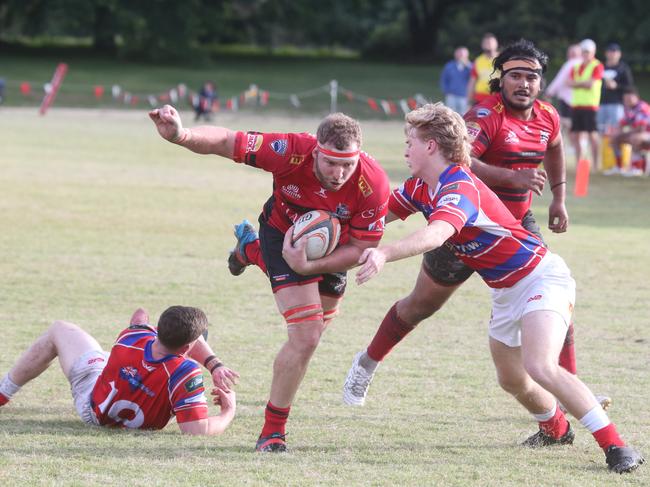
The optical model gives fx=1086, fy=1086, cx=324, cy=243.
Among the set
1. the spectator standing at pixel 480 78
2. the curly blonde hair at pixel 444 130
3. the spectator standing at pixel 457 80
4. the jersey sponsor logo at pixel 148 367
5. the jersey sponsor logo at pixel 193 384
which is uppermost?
the curly blonde hair at pixel 444 130

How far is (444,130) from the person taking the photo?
206 inches

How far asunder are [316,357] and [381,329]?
0.97 metres

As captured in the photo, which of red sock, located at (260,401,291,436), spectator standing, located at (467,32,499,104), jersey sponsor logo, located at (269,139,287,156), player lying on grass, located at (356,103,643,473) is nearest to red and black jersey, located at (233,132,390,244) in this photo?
jersey sponsor logo, located at (269,139,287,156)

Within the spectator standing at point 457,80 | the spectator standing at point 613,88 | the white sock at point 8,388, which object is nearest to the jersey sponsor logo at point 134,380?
the white sock at point 8,388

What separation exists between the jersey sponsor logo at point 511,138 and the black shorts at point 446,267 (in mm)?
505

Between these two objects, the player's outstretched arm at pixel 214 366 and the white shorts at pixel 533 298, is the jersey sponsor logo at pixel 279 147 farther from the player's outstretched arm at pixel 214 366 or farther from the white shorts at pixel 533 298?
the white shorts at pixel 533 298

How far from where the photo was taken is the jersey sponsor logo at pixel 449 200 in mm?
5020

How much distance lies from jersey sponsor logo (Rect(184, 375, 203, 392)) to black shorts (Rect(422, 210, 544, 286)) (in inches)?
64.9

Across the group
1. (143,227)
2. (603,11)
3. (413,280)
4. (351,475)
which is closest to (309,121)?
(603,11)

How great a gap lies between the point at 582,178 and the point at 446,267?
1142cm

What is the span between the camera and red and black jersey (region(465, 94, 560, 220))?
21.5ft

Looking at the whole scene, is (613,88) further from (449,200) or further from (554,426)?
(449,200)

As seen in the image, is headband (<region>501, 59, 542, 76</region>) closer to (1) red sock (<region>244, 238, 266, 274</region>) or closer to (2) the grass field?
(1) red sock (<region>244, 238, 266, 274</region>)

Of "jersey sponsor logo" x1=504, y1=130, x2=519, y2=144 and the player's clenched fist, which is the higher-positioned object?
the player's clenched fist
